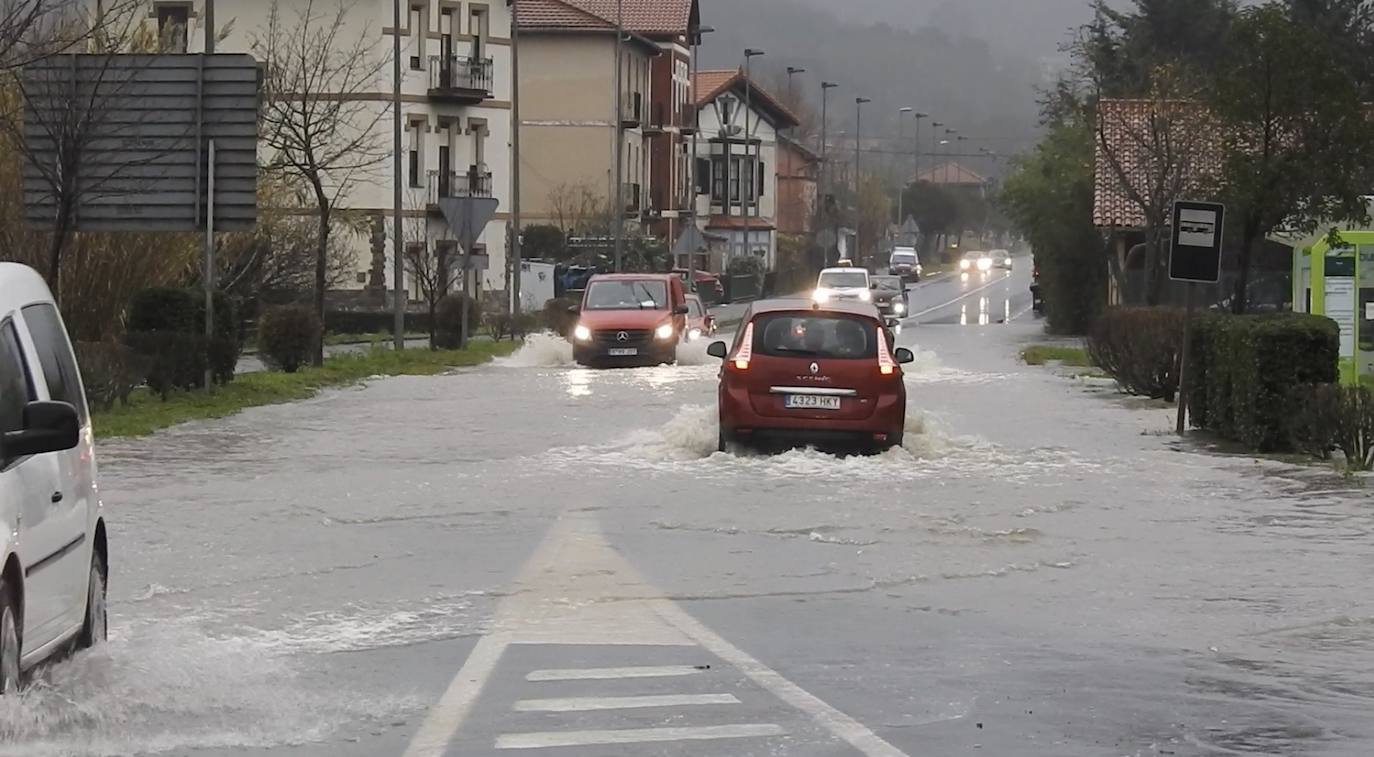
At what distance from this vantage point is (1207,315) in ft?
82.4

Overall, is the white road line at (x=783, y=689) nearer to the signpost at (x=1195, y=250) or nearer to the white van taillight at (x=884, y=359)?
the white van taillight at (x=884, y=359)

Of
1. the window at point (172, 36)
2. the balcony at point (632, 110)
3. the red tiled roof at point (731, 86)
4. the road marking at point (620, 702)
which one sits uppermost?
the red tiled roof at point (731, 86)

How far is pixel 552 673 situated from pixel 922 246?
167 metres

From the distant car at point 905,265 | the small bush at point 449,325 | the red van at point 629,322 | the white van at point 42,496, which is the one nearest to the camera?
the white van at point 42,496

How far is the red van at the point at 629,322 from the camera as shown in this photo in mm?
40375

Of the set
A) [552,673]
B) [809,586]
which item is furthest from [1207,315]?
[552,673]

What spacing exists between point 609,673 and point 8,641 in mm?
2770

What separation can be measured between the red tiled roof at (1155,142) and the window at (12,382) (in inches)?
1476

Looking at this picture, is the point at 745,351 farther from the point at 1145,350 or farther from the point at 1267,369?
the point at 1145,350

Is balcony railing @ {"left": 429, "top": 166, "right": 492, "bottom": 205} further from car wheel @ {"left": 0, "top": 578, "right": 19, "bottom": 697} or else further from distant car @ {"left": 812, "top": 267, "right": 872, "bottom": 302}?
car wheel @ {"left": 0, "top": 578, "right": 19, "bottom": 697}

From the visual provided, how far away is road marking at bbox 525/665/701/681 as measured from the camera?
9656 mm

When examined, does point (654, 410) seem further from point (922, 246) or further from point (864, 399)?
point (922, 246)

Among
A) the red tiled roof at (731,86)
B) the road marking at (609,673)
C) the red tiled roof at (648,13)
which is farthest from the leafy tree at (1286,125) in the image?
the red tiled roof at (731,86)

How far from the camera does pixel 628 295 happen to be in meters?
41.8
